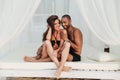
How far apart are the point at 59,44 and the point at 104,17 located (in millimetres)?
507

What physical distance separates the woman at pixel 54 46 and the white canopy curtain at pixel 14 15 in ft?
0.74

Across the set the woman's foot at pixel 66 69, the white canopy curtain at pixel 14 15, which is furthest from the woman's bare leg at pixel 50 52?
the white canopy curtain at pixel 14 15

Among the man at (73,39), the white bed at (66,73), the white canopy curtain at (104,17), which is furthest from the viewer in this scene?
the man at (73,39)

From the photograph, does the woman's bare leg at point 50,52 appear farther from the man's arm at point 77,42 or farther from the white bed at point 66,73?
the man's arm at point 77,42

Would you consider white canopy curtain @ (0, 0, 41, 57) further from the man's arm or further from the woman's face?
the man's arm

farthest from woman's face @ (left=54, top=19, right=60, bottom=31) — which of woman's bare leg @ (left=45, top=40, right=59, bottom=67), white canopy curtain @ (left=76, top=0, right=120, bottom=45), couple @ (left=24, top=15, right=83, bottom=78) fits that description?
white canopy curtain @ (left=76, top=0, right=120, bottom=45)

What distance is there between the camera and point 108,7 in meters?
Result: 2.12

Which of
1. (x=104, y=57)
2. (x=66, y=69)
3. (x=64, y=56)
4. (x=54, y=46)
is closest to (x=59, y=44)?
(x=54, y=46)

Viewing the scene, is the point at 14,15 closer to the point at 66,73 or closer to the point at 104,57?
the point at 66,73

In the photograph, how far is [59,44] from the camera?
2.32m

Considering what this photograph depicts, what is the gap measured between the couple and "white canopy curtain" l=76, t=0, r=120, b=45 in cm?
25

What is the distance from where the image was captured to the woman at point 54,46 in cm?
222

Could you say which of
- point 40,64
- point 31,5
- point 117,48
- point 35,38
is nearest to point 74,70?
point 40,64

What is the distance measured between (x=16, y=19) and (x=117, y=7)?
91 cm
